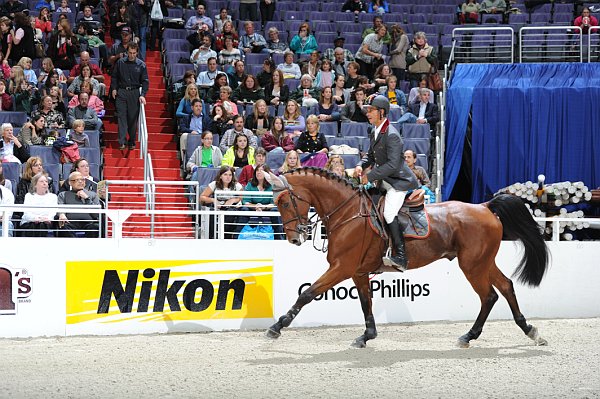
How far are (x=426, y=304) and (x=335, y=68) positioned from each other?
23.8 feet

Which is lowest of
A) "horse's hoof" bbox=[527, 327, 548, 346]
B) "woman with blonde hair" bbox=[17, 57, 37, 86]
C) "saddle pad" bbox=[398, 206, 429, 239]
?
"horse's hoof" bbox=[527, 327, 548, 346]

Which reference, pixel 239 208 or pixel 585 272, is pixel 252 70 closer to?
pixel 239 208

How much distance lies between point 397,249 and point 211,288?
249cm

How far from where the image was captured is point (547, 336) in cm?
1161

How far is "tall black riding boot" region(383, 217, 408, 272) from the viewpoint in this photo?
10.5 m

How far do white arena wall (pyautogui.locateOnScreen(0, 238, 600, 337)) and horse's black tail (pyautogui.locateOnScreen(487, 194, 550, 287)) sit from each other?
68cm

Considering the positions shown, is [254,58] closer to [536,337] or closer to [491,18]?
[491,18]

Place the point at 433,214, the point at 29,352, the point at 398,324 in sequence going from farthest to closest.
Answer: the point at 398,324, the point at 433,214, the point at 29,352

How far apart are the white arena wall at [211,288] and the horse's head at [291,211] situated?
183 cm

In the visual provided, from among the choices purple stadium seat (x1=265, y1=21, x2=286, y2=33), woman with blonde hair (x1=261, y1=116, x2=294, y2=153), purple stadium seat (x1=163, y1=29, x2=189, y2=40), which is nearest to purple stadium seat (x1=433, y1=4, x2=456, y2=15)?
purple stadium seat (x1=265, y1=21, x2=286, y2=33)

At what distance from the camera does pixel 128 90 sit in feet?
54.5

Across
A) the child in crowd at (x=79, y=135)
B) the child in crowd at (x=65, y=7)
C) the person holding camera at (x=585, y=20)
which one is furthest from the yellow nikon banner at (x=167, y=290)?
the person holding camera at (x=585, y=20)

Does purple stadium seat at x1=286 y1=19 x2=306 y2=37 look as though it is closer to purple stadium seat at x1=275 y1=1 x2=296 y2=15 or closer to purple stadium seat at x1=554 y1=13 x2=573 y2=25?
purple stadium seat at x1=275 y1=1 x2=296 y2=15

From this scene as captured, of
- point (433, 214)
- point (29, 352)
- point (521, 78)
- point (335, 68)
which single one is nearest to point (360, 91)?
point (335, 68)
